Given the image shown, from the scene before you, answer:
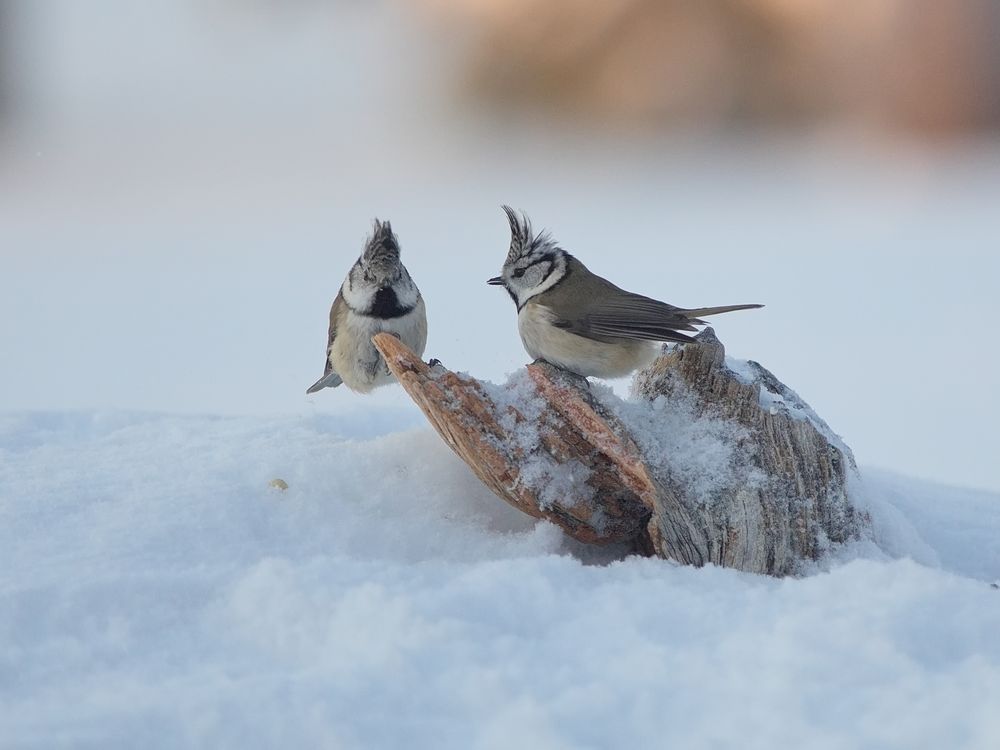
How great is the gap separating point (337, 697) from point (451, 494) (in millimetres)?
1442

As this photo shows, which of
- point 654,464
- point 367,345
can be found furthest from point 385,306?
point 654,464

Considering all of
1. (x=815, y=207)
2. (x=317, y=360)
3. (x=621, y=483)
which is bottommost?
(x=317, y=360)

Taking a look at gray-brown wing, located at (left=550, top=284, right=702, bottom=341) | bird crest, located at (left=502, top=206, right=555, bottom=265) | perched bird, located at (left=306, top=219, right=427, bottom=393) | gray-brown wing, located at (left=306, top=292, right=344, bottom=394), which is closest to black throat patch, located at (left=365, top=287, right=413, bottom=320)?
perched bird, located at (left=306, top=219, right=427, bottom=393)

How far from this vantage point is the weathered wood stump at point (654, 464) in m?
3.42

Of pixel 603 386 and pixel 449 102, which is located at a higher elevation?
pixel 449 102

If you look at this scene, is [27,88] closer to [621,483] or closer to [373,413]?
[373,413]

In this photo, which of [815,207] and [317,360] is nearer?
[317,360]

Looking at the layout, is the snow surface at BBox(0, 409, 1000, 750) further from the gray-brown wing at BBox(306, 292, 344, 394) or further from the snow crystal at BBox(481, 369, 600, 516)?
the gray-brown wing at BBox(306, 292, 344, 394)

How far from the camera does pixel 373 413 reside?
17.2 ft

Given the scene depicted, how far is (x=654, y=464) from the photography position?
352 cm

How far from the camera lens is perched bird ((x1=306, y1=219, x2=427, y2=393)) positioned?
205 inches

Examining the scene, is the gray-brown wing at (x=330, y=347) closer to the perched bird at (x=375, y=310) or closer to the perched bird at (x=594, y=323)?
the perched bird at (x=375, y=310)

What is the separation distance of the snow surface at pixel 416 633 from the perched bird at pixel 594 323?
1.01 metres

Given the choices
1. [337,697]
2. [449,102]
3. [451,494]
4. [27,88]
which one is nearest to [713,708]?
[337,697]
